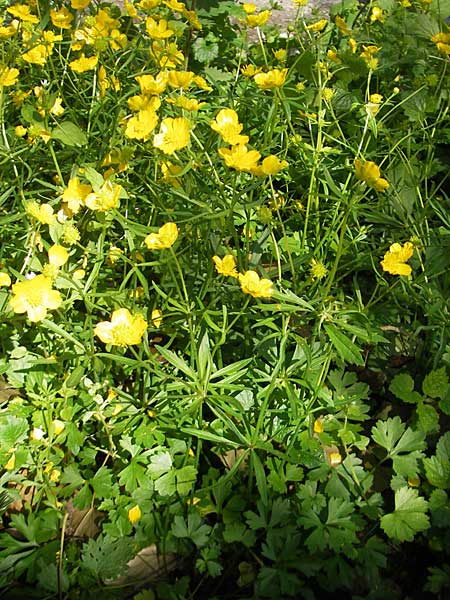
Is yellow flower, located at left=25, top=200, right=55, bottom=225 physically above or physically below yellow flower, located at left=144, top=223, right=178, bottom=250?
below

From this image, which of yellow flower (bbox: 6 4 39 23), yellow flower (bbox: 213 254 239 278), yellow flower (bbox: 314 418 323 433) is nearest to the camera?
yellow flower (bbox: 213 254 239 278)

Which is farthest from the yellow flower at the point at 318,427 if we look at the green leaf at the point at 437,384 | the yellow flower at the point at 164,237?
the yellow flower at the point at 164,237

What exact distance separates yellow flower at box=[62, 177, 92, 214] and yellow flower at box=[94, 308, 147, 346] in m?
0.32

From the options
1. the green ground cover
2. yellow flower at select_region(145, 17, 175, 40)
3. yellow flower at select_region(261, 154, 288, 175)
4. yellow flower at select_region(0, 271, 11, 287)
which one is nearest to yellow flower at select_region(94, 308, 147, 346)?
the green ground cover

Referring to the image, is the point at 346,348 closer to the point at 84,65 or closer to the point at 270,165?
the point at 270,165

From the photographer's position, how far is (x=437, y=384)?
1.42 metres

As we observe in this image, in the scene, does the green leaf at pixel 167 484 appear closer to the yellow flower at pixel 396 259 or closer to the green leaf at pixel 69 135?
the yellow flower at pixel 396 259

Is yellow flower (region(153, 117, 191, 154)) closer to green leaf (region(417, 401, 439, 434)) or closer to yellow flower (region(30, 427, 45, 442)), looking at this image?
yellow flower (region(30, 427, 45, 442))

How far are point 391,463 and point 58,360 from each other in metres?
0.83

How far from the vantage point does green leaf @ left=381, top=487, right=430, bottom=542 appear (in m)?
1.27

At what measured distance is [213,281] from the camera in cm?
144

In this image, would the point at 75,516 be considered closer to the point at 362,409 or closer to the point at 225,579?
the point at 225,579

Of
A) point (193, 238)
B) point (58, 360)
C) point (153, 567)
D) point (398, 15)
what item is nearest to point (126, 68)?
point (193, 238)

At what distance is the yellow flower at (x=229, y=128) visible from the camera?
4.25 ft
